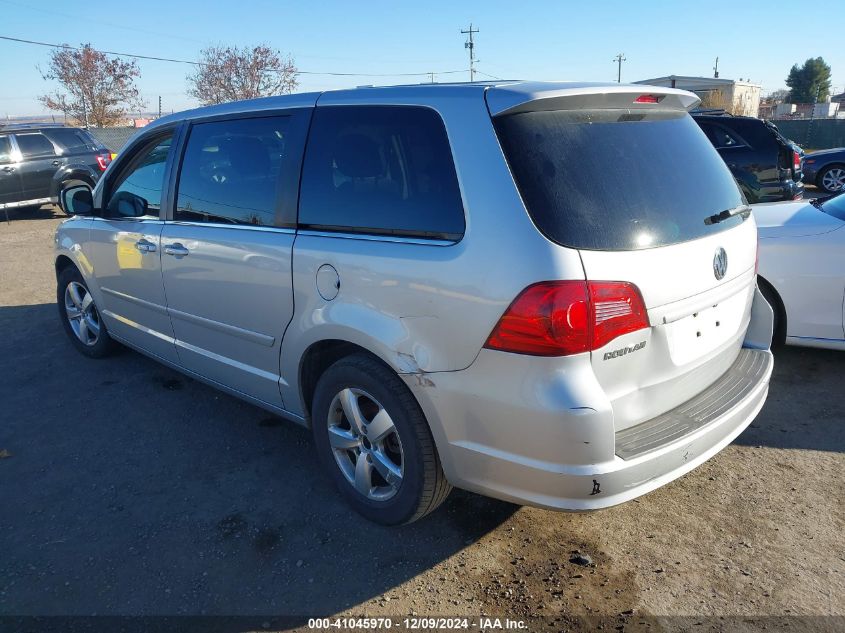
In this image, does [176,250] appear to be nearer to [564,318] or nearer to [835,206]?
[564,318]

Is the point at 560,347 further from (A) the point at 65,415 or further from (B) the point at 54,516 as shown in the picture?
(A) the point at 65,415

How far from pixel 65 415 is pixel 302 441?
5.64 ft

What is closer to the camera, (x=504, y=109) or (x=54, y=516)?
(x=504, y=109)

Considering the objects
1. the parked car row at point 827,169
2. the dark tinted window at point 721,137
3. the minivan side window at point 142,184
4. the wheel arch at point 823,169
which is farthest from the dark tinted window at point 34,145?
the wheel arch at point 823,169

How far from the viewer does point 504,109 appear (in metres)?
2.44

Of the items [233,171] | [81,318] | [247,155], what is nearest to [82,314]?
[81,318]

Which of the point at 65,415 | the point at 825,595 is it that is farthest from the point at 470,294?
the point at 65,415

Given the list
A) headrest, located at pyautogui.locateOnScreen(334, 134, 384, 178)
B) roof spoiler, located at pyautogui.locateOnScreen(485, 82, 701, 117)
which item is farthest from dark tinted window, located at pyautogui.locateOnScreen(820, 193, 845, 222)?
headrest, located at pyautogui.locateOnScreen(334, 134, 384, 178)

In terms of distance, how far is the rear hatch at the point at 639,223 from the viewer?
91.0 inches

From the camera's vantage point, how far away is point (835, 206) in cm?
466

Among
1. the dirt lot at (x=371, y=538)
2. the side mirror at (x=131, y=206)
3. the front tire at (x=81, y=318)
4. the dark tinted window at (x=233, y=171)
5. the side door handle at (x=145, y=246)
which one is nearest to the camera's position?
the dirt lot at (x=371, y=538)

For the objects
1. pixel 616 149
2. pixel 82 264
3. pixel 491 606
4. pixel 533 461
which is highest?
pixel 616 149

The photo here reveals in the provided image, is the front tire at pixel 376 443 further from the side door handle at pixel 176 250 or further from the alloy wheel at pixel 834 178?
the alloy wheel at pixel 834 178

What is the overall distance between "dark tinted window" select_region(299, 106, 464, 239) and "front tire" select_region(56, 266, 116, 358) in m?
A: 2.90
